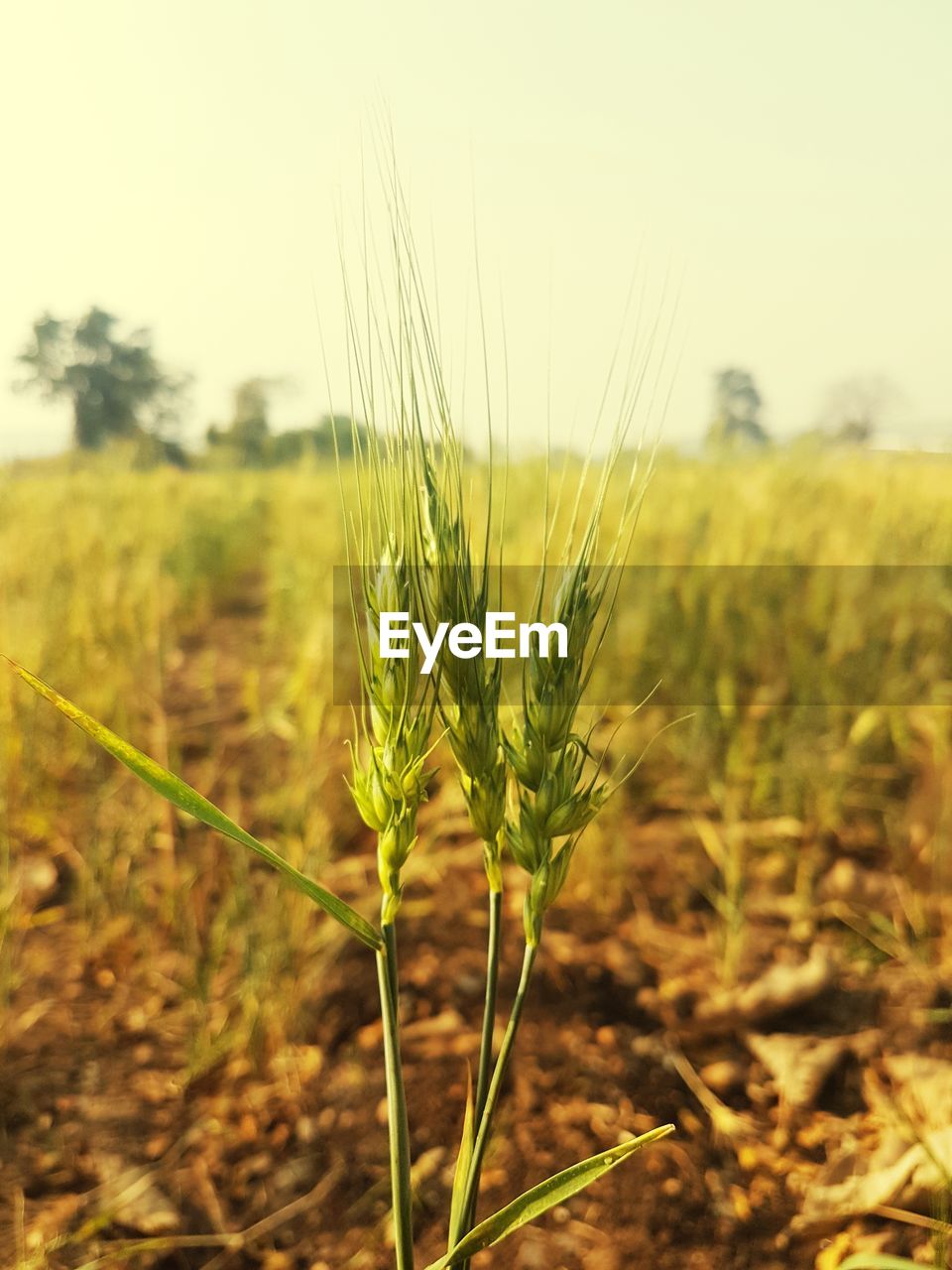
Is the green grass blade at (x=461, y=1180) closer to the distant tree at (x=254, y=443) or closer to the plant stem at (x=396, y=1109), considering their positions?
the plant stem at (x=396, y=1109)

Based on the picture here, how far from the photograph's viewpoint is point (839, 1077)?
Answer: 1.27m

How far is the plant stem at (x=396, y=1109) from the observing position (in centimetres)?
57

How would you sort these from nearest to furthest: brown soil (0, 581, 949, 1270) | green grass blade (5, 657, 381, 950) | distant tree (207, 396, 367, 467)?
1. green grass blade (5, 657, 381, 950)
2. brown soil (0, 581, 949, 1270)
3. distant tree (207, 396, 367, 467)

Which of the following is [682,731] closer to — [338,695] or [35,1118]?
[338,695]

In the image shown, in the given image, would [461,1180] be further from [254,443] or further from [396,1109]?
[254,443]

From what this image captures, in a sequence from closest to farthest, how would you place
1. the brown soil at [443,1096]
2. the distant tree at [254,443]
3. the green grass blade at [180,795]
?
the green grass blade at [180,795], the brown soil at [443,1096], the distant tree at [254,443]

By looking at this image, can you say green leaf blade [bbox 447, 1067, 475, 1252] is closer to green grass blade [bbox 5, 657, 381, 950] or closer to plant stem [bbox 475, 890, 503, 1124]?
plant stem [bbox 475, 890, 503, 1124]

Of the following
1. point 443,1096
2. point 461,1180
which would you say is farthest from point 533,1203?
point 443,1096

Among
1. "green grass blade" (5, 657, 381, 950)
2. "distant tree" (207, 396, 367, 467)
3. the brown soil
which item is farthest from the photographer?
"distant tree" (207, 396, 367, 467)

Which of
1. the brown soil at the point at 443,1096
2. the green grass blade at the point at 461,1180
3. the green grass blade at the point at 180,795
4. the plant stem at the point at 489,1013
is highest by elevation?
the green grass blade at the point at 180,795

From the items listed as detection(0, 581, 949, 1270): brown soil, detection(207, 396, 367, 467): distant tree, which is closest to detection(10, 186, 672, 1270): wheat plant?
detection(0, 581, 949, 1270): brown soil

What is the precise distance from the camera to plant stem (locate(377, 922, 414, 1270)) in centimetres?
57

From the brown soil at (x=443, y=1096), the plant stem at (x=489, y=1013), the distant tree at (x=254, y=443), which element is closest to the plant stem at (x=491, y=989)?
the plant stem at (x=489, y=1013)

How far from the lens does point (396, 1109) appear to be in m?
0.59
